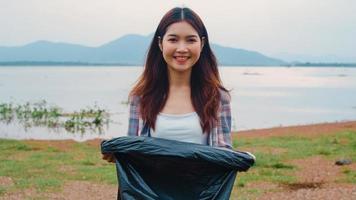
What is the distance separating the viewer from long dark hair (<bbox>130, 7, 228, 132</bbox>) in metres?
2.21

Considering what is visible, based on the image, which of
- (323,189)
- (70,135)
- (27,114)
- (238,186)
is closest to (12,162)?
(238,186)

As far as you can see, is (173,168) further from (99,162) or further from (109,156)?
(99,162)

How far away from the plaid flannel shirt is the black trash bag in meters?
0.10

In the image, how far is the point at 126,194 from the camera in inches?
85.1

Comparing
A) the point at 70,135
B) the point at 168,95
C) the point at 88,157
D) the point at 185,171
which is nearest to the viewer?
the point at 185,171

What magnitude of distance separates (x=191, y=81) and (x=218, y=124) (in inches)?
8.4

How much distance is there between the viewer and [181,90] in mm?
2295

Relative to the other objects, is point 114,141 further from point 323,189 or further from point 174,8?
point 323,189

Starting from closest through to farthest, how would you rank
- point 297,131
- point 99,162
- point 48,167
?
point 48,167
point 99,162
point 297,131

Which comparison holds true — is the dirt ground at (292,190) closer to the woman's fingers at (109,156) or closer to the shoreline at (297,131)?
the woman's fingers at (109,156)

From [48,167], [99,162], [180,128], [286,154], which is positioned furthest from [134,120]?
[286,154]

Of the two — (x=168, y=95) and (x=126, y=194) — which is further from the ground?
(x=168, y=95)

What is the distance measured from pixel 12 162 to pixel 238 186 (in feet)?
15.5

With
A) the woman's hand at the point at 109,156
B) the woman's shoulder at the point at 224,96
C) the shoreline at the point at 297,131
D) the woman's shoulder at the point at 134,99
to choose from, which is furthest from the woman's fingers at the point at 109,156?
the shoreline at the point at 297,131
